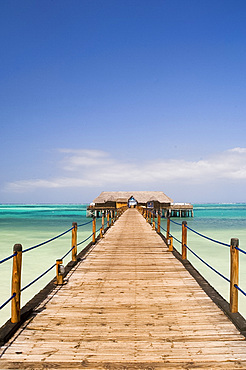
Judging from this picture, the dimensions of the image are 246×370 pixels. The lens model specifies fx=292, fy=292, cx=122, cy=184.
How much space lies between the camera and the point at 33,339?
3715mm

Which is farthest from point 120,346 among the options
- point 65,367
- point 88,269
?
point 88,269

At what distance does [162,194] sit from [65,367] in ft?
212

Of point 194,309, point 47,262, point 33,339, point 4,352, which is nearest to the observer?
point 4,352

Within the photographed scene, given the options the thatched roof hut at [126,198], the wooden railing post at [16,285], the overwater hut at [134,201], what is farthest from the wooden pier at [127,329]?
the thatched roof hut at [126,198]

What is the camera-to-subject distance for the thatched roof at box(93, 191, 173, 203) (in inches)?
2510

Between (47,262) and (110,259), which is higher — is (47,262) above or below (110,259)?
below

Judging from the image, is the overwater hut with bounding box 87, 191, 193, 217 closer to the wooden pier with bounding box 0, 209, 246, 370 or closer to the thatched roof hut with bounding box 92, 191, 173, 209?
the thatched roof hut with bounding box 92, 191, 173, 209

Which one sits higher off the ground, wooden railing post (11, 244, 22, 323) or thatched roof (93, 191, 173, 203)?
thatched roof (93, 191, 173, 203)

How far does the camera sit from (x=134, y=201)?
66.7m

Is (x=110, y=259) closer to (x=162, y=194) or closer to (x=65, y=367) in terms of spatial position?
(x=65, y=367)

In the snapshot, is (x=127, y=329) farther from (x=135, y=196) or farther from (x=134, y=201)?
(x=134, y=201)

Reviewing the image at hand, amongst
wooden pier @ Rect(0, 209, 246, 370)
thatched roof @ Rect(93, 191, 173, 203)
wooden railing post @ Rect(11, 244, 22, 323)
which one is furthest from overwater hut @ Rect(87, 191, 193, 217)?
wooden railing post @ Rect(11, 244, 22, 323)

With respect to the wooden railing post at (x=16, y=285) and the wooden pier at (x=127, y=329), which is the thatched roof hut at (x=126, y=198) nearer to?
the wooden pier at (x=127, y=329)

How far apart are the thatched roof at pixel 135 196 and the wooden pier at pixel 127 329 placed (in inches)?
2250
